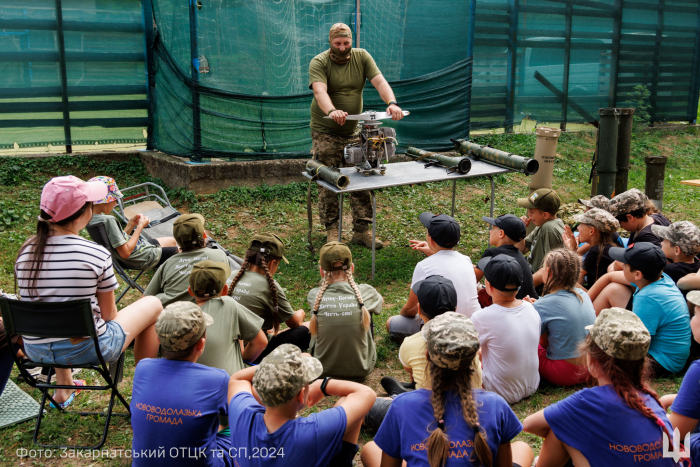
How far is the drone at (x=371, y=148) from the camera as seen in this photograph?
5883mm

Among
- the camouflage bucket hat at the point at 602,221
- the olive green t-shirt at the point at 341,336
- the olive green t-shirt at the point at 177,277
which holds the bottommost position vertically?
the olive green t-shirt at the point at 341,336

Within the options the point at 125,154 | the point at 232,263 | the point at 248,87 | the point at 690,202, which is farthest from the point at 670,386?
the point at 125,154

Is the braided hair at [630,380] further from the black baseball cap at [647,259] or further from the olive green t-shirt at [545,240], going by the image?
the olive green t-shirt at [545,240]

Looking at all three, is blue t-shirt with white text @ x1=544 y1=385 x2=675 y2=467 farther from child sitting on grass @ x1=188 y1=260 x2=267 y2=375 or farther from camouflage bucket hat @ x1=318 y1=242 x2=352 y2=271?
Answer: child sitting on grass @ x1=188 y1=260 x2=267 y2=375

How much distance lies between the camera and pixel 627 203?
470cm

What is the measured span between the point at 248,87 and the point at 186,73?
2.67 ft

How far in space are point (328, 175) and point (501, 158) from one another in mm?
1948

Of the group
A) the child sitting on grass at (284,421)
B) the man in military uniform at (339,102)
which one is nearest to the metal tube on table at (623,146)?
the man in military uniform at (339,102)

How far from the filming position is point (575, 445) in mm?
2328

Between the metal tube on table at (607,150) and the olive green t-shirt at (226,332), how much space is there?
5191 mm

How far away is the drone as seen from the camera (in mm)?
5883

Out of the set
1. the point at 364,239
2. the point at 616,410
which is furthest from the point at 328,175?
the point at 616,410

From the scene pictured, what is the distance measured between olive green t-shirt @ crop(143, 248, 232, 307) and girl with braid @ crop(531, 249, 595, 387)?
6.77 feet

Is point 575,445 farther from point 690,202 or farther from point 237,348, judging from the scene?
Result: point 690,202
